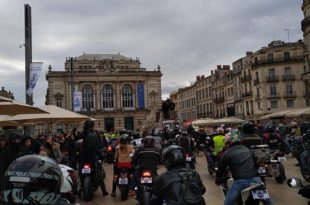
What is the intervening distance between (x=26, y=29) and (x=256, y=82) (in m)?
55.5

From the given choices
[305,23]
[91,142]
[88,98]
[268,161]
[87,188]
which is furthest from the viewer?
[88,98]

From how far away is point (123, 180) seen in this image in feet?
35.9

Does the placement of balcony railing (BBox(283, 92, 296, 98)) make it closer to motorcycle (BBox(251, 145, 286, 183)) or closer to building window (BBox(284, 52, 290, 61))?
building window (BBox(284, 52, 290, 61))

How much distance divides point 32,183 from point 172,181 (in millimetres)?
1728

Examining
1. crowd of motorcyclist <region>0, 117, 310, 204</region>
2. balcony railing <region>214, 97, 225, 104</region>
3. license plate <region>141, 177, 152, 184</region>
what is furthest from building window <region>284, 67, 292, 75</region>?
license plate <region>141, 177, 152, 184</region>

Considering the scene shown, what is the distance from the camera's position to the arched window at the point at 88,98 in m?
82.8

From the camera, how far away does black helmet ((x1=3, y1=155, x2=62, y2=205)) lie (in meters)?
2.89

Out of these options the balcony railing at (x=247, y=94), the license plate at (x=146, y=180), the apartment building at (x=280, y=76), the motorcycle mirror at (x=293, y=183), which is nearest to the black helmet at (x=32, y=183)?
the motorcycle mirror at (x=293, y=183)

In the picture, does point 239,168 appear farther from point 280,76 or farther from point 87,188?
point 280,76

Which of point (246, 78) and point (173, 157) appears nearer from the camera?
point (173, 157)

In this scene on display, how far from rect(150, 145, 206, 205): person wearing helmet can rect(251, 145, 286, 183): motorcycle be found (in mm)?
5768

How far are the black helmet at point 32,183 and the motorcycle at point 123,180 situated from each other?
804 cm

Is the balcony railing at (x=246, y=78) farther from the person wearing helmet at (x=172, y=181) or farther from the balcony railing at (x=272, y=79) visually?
the person wearing helmet at (x=172, y=181)

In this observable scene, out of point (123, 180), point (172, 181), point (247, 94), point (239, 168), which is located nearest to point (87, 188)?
point (123, 180)
